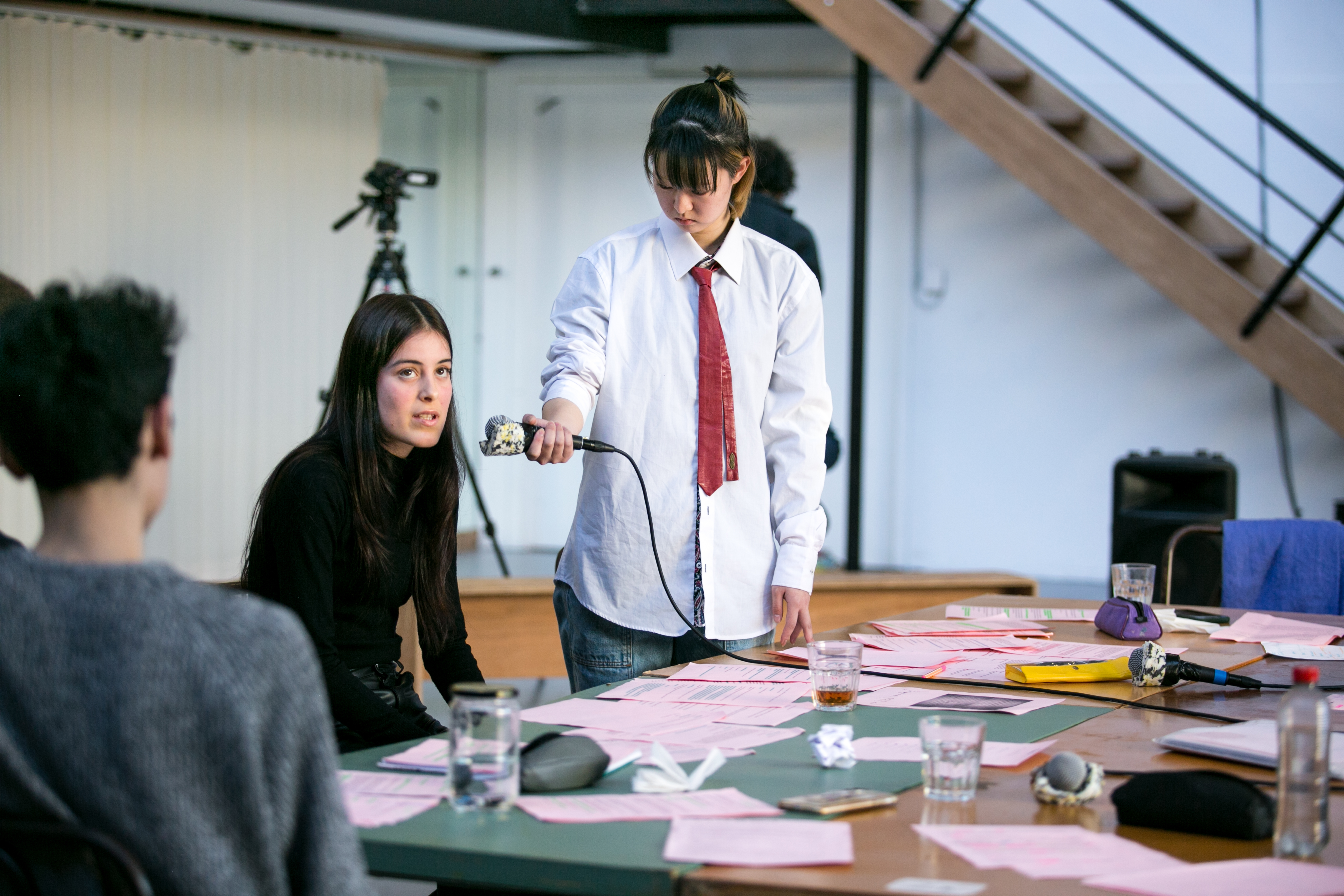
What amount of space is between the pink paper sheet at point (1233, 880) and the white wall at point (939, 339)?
510 cm

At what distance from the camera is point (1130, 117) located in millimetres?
5906

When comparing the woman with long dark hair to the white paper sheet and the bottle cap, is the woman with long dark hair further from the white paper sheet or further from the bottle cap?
the bottle cap

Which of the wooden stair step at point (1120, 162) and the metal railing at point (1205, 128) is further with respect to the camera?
the wooden stair step at point (1120, 162)

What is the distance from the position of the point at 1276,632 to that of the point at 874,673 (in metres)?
0.90

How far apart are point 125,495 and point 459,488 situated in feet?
3.47

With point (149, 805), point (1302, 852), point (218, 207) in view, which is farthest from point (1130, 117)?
point (149, 805)

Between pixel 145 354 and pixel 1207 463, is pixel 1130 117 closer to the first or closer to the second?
pixel 1207 463

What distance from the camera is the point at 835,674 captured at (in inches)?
61.9

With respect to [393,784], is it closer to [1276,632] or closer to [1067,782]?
[1067,782]

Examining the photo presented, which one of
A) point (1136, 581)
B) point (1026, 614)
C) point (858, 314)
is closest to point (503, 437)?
point (1026, 614)

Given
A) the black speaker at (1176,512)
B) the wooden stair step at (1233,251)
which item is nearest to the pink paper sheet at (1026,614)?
the black speaker at (1176,512)

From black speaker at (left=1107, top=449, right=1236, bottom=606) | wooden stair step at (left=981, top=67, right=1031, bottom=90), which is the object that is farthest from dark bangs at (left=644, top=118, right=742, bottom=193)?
wooden stair step at (left=981, top=67, right=1031, bottom=90)

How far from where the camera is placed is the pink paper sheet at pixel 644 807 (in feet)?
3.72

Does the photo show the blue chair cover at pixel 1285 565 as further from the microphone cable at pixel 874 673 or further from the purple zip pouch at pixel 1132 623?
the microphone cable at pixel 874 673
